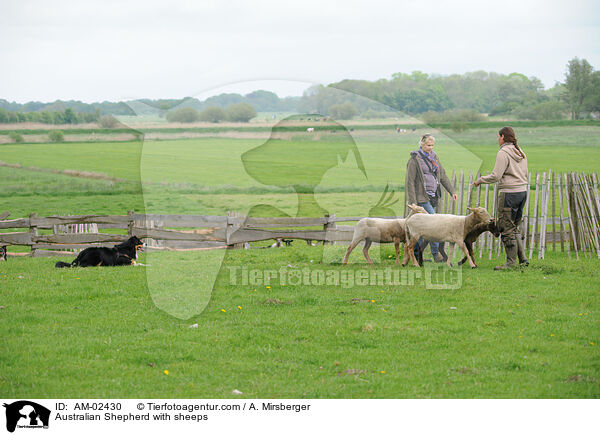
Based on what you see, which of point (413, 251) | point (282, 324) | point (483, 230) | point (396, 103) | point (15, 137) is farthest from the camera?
point (15, 137)

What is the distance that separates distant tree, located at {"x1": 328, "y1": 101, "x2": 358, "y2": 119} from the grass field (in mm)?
325

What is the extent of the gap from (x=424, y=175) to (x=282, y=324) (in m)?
4.75

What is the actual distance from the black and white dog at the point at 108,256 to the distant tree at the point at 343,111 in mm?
8270

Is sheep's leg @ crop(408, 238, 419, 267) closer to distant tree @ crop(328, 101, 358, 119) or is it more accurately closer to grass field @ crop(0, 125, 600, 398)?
grass field @ crop(0, 125, 600, 398)

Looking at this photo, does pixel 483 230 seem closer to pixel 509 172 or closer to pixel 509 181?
pixel 509 181

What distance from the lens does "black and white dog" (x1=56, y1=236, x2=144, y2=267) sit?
40.9 ft

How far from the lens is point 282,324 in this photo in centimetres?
736

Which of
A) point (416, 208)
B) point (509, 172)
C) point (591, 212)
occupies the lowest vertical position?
point (591, 212)

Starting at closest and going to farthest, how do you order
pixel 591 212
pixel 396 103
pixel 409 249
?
pixel 396 103, pixel 409 249, pixel 591 212

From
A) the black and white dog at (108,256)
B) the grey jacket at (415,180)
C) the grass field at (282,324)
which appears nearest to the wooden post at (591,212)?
the grass field at (282,324)

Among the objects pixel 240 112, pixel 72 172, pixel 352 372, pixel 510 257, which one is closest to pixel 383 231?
pixel 510 257

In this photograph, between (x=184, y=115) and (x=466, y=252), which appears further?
(x=466, y=252)
